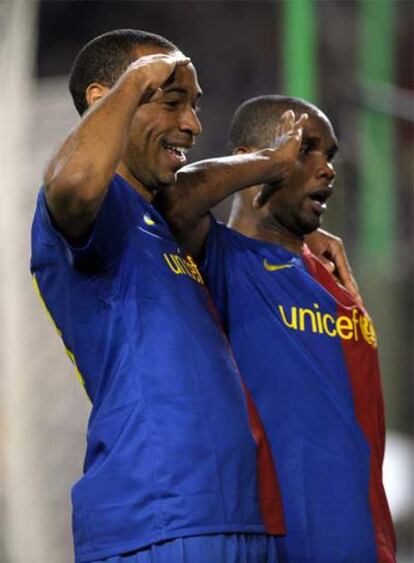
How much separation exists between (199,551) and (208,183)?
0.78 metres

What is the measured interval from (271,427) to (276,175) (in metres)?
0.50

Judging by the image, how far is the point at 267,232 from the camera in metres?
3.25

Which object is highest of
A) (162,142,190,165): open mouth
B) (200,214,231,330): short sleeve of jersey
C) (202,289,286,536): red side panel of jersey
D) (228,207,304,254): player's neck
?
(162,142,190,165): open mouth

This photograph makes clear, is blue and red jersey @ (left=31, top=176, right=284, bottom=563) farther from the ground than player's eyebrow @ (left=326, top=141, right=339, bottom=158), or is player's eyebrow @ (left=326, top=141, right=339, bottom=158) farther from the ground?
player's eyebrow @ (left=326, top=141, right=339, bottom=158)

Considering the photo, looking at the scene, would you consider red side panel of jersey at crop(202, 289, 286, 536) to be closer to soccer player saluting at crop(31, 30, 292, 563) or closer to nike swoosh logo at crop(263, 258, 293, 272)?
soccer player saluting at crop(31, 30, 292, 563)

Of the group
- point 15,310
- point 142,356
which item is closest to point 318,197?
point 142,356

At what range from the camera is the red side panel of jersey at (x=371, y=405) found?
2.94 meters

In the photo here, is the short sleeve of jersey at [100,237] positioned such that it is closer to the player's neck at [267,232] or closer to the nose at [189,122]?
the nose at [189,122]

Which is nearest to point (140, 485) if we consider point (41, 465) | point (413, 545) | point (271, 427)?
point (271, 427)

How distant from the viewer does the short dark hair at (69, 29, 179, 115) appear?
8.92ft

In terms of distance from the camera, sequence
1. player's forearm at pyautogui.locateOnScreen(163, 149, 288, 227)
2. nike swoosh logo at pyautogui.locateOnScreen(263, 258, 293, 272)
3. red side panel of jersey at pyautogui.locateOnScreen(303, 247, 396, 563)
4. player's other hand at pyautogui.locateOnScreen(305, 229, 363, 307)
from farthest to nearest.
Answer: player's other hand at pyautogui.locateOnScreen(305, 229, 363, 307) < nike swoosh logo at pyautogui.locateOnScreen(263, 258, 293, 272) < red side panel of jersey at pyautogui.locateOnScreen(303, 247, 396, 563) < player's forearm at pyautogui.locateOnScreen(163, 149, 288, 227)

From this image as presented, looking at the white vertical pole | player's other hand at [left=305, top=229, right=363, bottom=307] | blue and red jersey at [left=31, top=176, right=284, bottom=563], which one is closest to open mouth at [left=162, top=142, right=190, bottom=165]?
blue and red jersey at [left=31, top=176, right=284, bottom=563]

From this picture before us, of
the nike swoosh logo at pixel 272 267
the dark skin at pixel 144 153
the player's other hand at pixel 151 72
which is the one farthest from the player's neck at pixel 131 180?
the nike swoosh logo at pixel 272 267

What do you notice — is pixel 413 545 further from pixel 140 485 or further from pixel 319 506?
pixel 140 485
